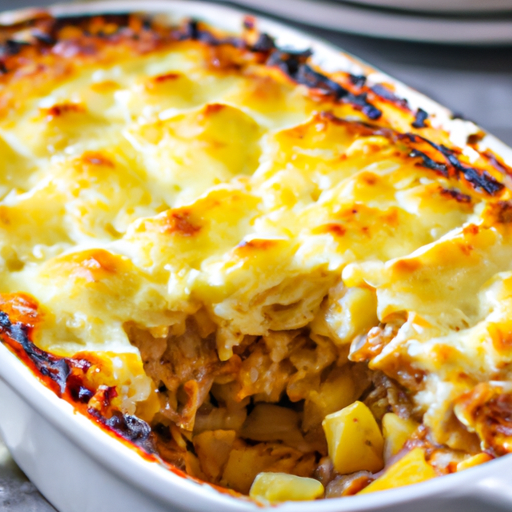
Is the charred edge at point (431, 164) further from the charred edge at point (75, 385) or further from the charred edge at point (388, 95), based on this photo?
the charred edge at point (75, 385)

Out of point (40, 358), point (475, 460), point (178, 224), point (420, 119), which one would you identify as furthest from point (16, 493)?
point (420, 119)

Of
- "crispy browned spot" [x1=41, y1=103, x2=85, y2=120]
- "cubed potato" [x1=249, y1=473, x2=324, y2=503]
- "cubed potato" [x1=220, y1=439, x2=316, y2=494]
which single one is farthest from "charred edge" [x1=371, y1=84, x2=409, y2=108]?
"cubed potato" [x1=249, y1=473, x2=324, y2=503]

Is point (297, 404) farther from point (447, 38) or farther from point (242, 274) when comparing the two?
point (447, 38)

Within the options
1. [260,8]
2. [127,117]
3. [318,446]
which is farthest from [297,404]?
[260,8]

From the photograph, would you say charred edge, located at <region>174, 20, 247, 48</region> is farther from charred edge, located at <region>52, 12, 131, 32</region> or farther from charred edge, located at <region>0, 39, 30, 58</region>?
charred edge, located at <region>0, 39, 30, 58</region>

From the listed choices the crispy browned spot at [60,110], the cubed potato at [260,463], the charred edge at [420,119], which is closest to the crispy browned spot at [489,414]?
the cubed potato at [260,463]

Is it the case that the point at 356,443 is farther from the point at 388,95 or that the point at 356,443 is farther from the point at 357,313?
the point at 388,95
